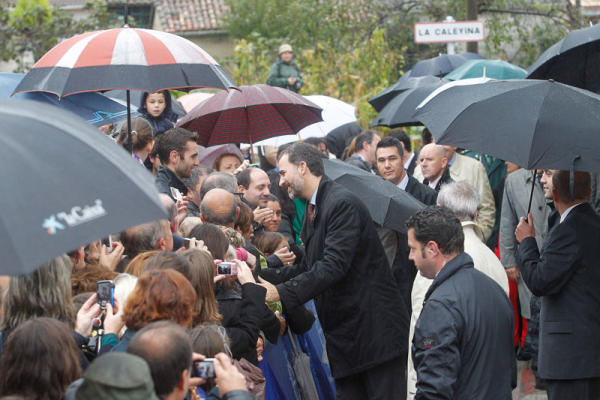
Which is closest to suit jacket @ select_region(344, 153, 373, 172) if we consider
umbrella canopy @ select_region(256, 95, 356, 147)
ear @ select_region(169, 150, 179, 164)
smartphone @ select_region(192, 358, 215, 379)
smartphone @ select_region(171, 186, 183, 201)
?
umbrella canopy @ select_region(256, 95, 356, 147)

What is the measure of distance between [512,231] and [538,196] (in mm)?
459

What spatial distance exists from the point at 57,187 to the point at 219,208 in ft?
11.1

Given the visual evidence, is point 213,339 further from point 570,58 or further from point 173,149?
point 570,58

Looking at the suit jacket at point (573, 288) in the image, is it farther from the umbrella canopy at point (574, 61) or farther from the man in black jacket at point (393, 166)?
the man in black jacket at point (393, 166)

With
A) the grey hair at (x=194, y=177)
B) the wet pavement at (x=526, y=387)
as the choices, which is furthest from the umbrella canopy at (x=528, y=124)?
the wet pavement at (x=526, y=387)

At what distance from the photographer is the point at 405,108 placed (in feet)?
34.3

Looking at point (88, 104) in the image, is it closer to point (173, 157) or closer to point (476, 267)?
point (173, 157)

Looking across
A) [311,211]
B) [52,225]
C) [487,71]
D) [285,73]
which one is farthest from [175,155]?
[285,73]

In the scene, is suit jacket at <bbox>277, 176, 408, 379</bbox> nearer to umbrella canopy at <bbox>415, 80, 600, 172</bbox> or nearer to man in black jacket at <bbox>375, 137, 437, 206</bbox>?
umbrella canopy at <bbox>415, 80, 600, 172</bbox>

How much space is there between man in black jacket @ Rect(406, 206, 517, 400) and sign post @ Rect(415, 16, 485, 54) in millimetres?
8538

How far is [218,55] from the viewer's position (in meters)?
36.8

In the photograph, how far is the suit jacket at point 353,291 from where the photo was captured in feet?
20.4

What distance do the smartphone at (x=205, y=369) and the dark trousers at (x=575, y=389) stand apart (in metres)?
3.09

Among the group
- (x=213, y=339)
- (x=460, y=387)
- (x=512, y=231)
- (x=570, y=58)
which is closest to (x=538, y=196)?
(x=512, y=231)
